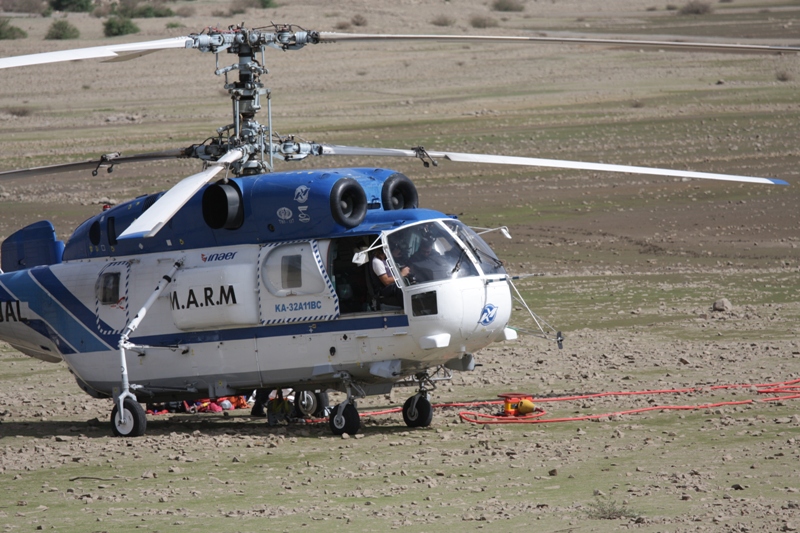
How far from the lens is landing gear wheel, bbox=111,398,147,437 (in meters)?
12.9

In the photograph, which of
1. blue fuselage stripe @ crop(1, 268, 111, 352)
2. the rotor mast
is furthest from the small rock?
blue fuselage stripe @ crop(1, 268, 111, 352)

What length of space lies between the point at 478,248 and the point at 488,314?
2.42 ft

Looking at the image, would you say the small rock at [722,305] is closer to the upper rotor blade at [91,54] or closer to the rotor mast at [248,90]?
the rotor mast at [248,90]

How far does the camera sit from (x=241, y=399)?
15.2 m

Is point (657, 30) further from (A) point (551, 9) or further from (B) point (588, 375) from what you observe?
(B) point (588, 375)

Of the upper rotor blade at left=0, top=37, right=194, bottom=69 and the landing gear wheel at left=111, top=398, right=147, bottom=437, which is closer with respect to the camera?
the upper rotor blade at left=0, top=37, right=194, bottom=69

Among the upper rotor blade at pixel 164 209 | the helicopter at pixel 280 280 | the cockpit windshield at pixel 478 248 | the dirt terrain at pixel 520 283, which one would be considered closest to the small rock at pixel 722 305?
the dirt terrain at pixel 520 283

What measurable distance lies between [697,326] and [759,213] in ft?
30.6

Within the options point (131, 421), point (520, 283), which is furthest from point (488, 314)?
point (520, 283)

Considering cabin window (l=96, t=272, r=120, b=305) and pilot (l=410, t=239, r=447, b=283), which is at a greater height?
pilot (l=410, t=239, r=447, b=283)

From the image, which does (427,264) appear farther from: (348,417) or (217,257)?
(217,257)

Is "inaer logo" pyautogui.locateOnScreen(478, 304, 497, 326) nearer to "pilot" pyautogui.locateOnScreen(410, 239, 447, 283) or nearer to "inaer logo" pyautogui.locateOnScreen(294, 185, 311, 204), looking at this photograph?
"pilot" pyautogui.locateOnScreen(410, 239, 447, 283)

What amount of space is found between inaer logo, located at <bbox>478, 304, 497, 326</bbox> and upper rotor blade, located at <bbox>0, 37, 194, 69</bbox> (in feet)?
12.4

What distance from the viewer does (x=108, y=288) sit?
13.6 meters
